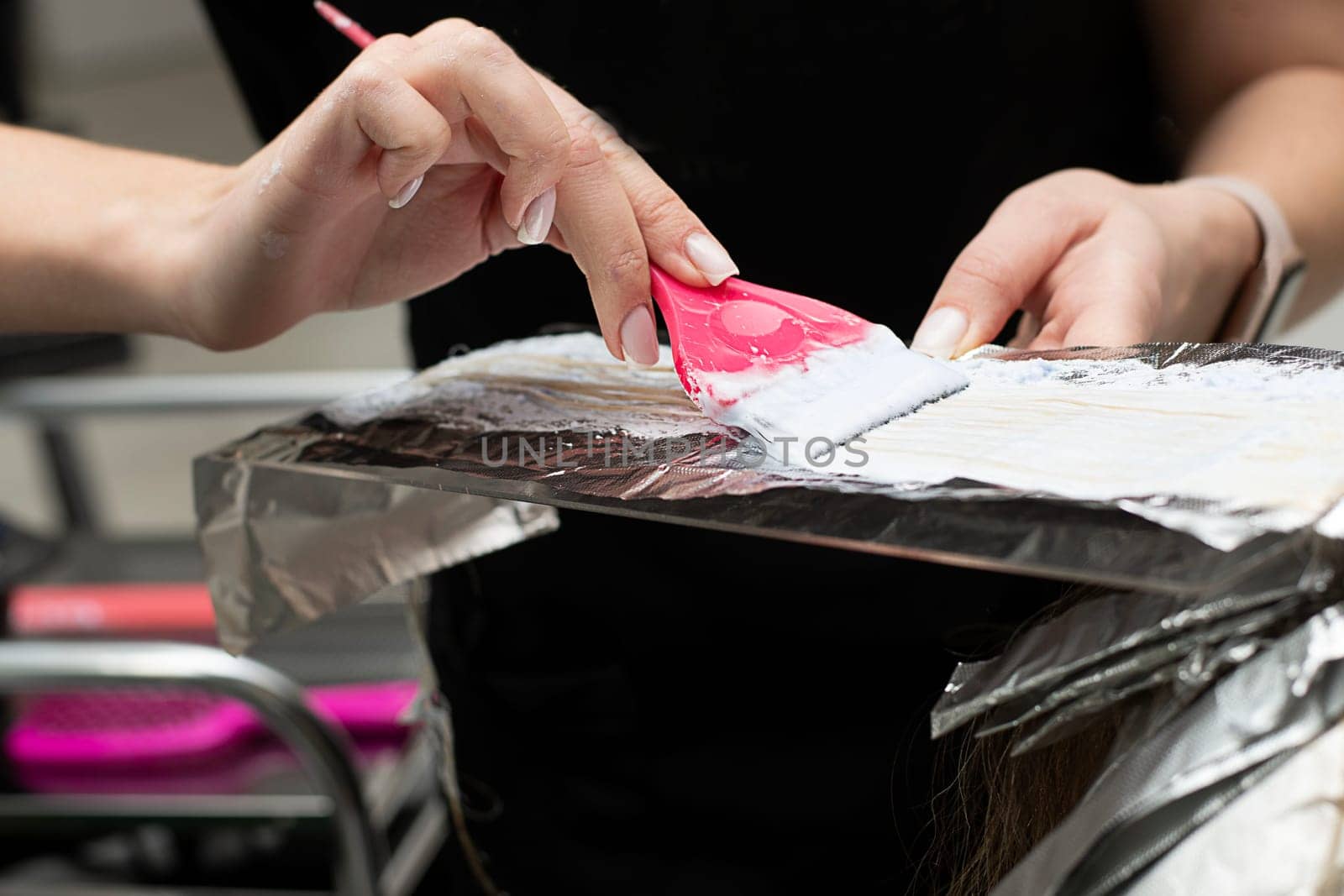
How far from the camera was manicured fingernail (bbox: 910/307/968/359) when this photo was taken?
2.09 feet

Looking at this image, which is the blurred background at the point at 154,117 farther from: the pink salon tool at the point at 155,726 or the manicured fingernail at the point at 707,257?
the manicured fingernail at the point at 707,257

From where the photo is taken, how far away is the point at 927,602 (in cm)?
77

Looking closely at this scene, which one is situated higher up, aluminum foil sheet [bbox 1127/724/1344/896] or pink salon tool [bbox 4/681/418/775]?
aluminum foil sheet [bbox 1127/724/1344/896]

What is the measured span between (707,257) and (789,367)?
0.25ft

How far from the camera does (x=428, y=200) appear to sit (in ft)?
2.23

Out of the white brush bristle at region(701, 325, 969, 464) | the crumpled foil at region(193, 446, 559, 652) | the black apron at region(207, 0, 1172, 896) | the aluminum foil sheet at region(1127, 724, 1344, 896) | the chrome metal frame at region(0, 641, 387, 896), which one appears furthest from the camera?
the chrome metal frame at region(0, 641, 387, 896)

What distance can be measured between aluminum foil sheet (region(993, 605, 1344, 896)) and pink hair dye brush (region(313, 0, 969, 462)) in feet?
0.64

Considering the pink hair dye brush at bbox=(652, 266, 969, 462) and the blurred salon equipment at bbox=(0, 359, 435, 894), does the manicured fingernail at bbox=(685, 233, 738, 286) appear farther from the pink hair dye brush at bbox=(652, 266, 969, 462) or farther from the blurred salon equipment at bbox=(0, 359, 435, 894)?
the blurred salon equipment at bbox=(0, 359, 435, 894)

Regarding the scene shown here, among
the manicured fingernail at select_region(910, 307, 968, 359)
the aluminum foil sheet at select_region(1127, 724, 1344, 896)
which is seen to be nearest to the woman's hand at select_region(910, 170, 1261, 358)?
the manicured fingernail at select_region(910, 307, 968, 359)

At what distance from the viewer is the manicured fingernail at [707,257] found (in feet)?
1.95

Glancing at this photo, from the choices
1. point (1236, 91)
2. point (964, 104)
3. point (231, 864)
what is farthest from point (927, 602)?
point (231, 864)

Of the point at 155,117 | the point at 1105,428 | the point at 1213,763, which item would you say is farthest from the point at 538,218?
the point at 155,117

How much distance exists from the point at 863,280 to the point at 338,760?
64 cm

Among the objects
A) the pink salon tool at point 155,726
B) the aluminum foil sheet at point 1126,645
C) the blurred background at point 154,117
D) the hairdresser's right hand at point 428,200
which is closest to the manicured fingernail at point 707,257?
the hairdresser's right hand at point 428,200
